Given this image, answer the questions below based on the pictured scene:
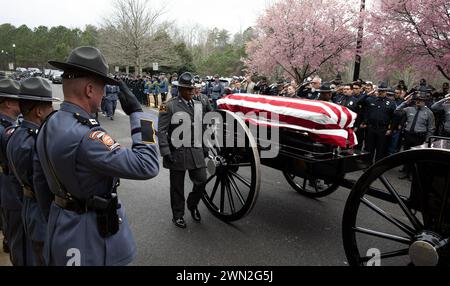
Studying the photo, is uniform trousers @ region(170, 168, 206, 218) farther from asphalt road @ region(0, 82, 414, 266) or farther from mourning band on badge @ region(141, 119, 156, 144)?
mourning band on badge @ region(141, 119, 156, 144)

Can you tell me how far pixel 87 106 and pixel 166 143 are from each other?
1.94 metres

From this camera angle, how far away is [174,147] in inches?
146

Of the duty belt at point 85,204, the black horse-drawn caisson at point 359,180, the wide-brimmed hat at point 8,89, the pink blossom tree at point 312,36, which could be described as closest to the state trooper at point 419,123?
the black horse-drawn caisson at point 359,180

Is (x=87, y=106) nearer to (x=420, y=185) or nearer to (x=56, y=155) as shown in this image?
(x=56, y=155)

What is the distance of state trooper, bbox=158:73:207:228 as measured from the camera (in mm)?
3686

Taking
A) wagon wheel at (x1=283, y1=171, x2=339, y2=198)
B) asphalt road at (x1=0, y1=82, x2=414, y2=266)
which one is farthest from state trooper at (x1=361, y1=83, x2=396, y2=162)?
wagon wheel at (x1=283, y1=171, x2=339, y2=198)

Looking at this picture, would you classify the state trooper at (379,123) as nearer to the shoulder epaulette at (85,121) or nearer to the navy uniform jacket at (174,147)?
the navy uniform jacket at (174,147)

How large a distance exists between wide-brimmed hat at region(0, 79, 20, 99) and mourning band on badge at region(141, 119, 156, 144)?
1707mm

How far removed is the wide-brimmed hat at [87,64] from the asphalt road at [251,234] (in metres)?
1.97

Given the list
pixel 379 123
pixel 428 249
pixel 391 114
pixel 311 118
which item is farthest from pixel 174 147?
pixel 391 114

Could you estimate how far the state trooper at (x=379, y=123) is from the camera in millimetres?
7055

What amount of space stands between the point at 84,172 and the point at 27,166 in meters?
0.82

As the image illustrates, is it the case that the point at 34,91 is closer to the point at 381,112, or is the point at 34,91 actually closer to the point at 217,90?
the point at 381,112
